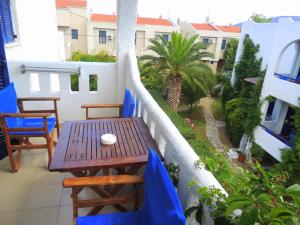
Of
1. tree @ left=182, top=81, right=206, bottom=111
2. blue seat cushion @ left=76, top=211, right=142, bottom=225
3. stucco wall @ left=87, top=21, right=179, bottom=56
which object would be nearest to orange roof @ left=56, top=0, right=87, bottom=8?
stucco wall @ left=87, top=21, right=179, bottom=56

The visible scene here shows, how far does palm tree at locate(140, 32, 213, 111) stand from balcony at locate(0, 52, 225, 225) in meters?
5.61

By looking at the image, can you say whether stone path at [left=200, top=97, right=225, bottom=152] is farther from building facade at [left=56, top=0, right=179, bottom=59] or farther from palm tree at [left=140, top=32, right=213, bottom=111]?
building facade at [left=56, top=0, right=179, bottom=59]

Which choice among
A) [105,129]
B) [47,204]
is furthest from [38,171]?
[105,129]

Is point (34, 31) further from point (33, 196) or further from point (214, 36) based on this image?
point (214, 36)

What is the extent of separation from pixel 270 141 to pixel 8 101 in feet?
31.8

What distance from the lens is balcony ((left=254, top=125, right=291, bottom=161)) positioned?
8898mm

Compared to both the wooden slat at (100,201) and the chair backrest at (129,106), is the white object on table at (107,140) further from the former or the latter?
the chair backrest at (129,106)

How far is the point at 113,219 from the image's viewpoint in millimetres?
1625

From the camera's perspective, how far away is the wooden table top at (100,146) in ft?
5.85

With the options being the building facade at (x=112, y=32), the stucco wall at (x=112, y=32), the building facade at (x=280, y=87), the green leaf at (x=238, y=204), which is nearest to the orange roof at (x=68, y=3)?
the building facade at (x=112, y=32)

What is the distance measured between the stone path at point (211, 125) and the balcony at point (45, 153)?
8259 mm

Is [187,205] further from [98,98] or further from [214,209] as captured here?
[98,98]

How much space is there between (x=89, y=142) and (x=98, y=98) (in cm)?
217

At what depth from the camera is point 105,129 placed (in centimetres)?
240
